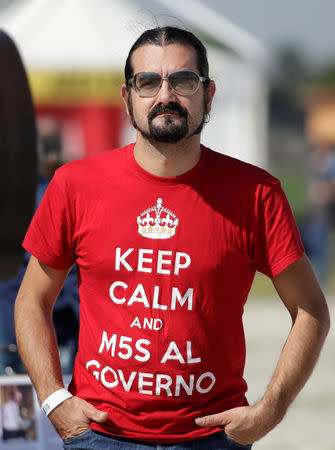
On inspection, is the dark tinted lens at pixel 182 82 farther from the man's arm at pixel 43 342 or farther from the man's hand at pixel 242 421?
the man's hand at pixel 242 421

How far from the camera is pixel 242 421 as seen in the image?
2.56 metres

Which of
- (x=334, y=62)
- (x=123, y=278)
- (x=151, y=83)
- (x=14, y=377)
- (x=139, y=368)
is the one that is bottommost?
(x=14, y=377)

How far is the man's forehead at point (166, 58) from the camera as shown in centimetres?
255

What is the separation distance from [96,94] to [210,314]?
38.0 ft

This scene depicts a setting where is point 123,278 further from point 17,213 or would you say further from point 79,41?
point 79,41

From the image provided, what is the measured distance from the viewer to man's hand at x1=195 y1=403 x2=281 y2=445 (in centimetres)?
254

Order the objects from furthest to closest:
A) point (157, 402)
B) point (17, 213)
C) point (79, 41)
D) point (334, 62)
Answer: point (334, 62) → point (79, 41) → point (17, 213) → point (157, 402)

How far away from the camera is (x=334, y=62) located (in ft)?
339

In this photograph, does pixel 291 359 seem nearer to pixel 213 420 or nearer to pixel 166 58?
pixel 213 420

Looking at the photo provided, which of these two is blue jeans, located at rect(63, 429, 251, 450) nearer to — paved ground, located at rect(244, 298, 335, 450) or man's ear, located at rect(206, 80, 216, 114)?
man's ear, located at rect(206, 80, 216, 114)

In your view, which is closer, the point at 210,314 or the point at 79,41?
the point at 210,314

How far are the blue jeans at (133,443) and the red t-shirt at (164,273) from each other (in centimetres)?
2

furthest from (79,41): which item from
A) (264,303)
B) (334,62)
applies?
(334,62)

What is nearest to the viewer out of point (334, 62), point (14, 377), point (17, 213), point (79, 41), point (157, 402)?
point (157, 402)
